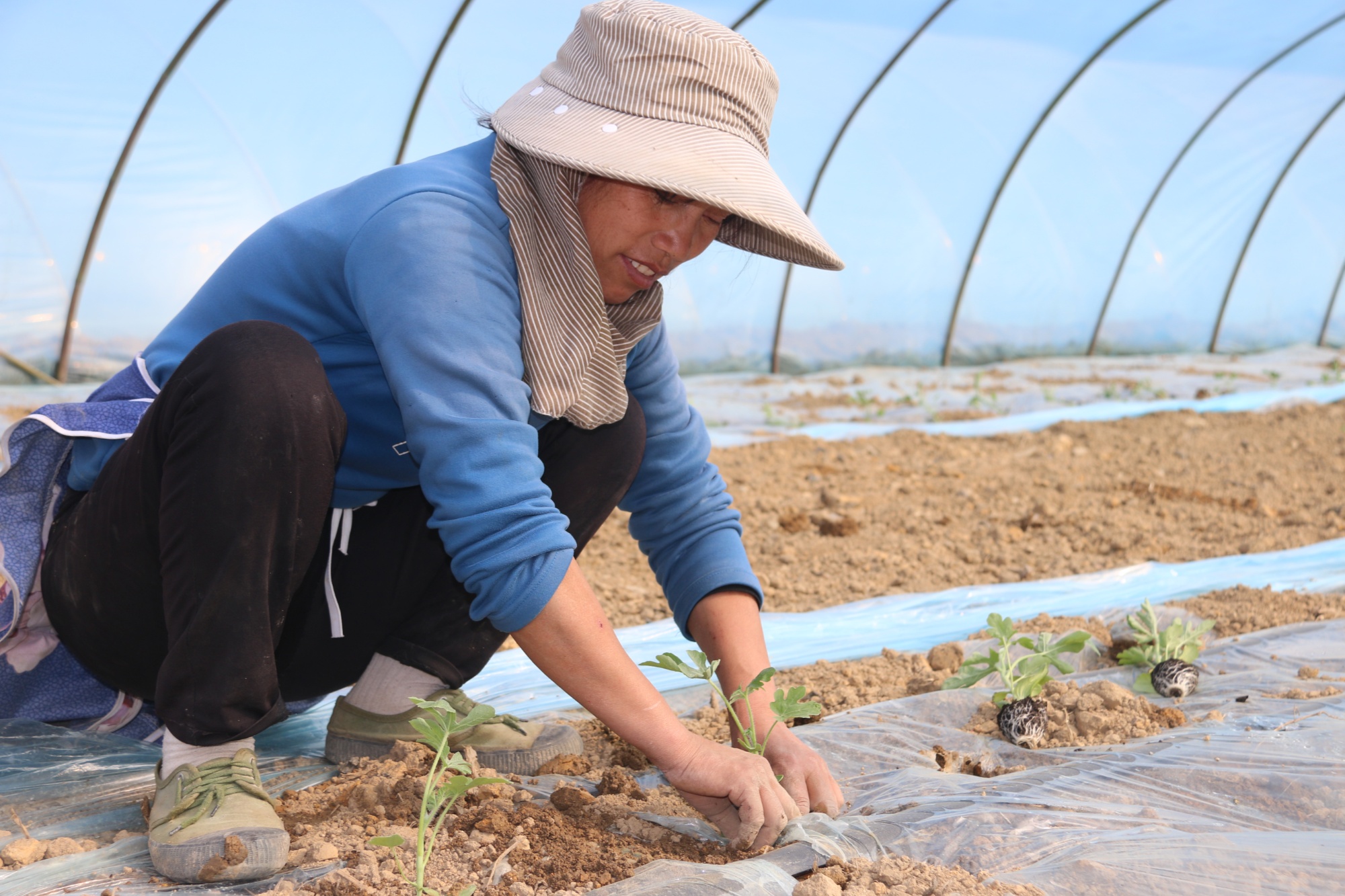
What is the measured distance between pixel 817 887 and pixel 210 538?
746 mm

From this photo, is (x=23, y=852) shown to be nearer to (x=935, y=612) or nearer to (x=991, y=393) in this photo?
(x=935, y=612)

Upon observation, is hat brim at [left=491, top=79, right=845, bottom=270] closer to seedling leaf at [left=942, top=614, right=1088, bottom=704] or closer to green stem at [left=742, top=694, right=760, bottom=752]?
green stem at [left=742, top=694, right=760, bottom=752]

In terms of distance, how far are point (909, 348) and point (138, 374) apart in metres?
6.81

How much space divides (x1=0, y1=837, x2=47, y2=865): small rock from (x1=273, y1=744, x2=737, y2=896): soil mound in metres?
0.26

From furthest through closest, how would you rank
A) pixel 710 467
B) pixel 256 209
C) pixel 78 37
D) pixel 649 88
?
pixel 256 209, pixel 78 37, pixel 710 467, pixel 649 88

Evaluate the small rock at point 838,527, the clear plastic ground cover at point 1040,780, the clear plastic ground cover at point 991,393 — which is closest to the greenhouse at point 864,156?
the clear plastic ground cover at point 991,393

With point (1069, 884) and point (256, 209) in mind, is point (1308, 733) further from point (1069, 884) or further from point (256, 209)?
point (256, 209)

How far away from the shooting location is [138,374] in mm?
1430

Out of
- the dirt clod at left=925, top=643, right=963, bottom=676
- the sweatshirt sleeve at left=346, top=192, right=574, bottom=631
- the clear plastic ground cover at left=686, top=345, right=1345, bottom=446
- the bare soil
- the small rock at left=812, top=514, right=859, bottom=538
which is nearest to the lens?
the sweatshirt sleeve at left=346, top=192, right=574, bottom=631

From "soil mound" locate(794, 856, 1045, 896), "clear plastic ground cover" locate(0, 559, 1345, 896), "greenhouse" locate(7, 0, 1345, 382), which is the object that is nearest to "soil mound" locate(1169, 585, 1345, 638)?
"clear plastic ground cover" locate(0, 559, 1345, 896)

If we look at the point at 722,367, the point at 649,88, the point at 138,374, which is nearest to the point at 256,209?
the point at 722,367

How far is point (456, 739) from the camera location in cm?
155

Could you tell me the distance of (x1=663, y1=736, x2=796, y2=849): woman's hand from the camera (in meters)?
1.16

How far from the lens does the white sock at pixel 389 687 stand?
154cm
